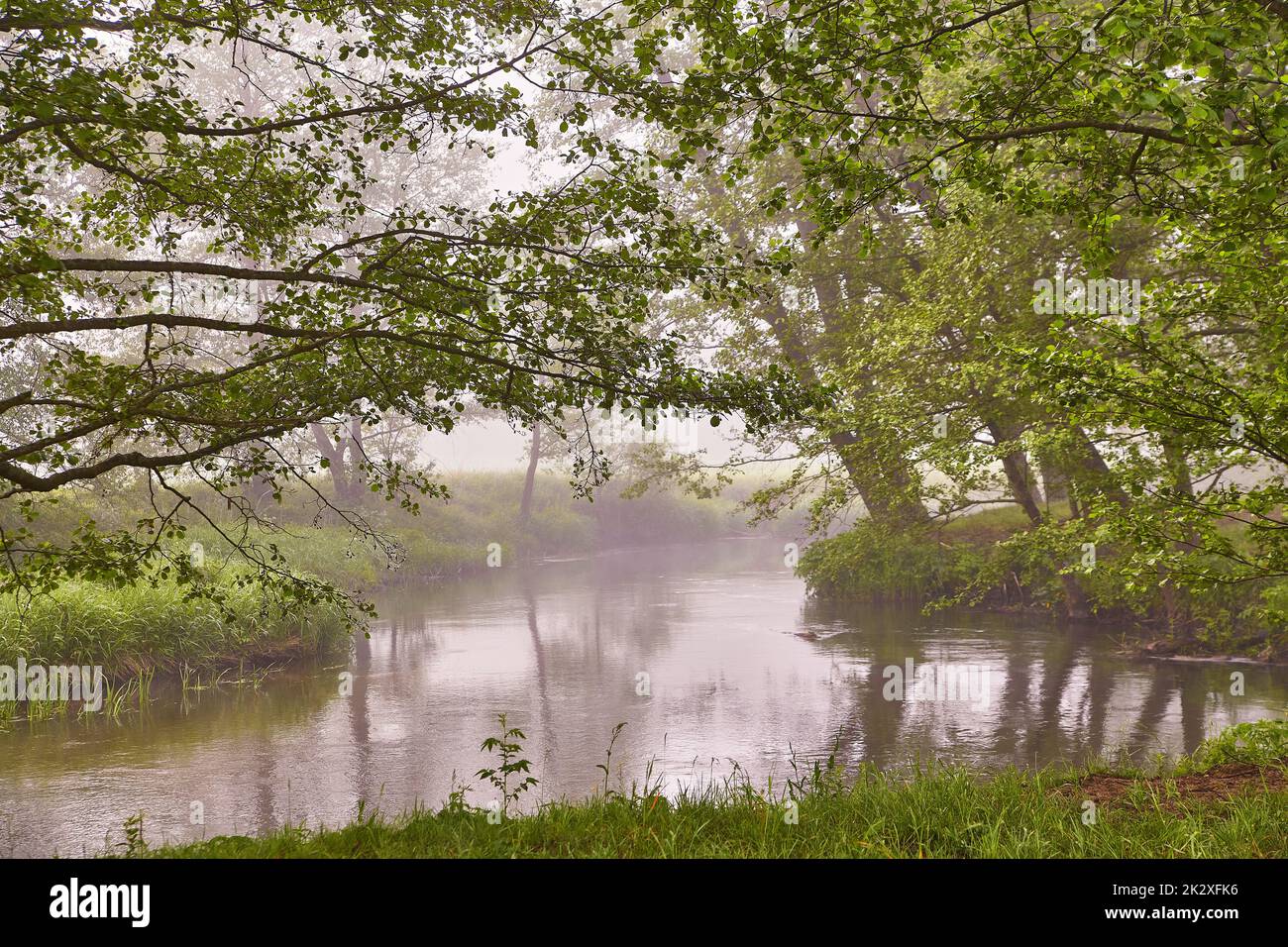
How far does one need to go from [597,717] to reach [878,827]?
810cm

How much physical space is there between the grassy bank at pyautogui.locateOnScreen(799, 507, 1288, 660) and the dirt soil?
1866mm

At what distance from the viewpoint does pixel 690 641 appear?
69.4ft

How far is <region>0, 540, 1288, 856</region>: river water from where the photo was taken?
35.8 feet

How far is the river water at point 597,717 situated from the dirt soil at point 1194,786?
290 cm

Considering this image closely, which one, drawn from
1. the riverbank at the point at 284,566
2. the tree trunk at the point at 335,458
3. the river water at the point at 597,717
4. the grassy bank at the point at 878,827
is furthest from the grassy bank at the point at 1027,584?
the tree trunk at the point at 335,458

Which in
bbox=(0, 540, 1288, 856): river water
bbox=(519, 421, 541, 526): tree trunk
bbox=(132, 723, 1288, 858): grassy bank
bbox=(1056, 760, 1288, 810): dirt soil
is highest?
bbox=(519, 421, 541, 526): tree trunk

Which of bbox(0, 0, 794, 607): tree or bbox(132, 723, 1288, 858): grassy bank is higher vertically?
bbox(0, 0, 794, 607): tree

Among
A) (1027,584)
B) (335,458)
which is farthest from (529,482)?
(1027,584)

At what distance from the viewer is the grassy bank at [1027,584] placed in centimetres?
1634

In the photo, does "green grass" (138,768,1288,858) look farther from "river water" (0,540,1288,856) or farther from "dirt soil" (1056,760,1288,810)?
"river water" (0,540,1288,856)

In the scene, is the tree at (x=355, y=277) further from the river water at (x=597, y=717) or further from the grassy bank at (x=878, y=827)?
the river water at (x=597, y=717)

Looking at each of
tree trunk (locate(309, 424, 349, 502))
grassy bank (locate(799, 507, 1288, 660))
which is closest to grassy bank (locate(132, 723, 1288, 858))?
grassy bank (locate(799, 507, 1288, 660))
